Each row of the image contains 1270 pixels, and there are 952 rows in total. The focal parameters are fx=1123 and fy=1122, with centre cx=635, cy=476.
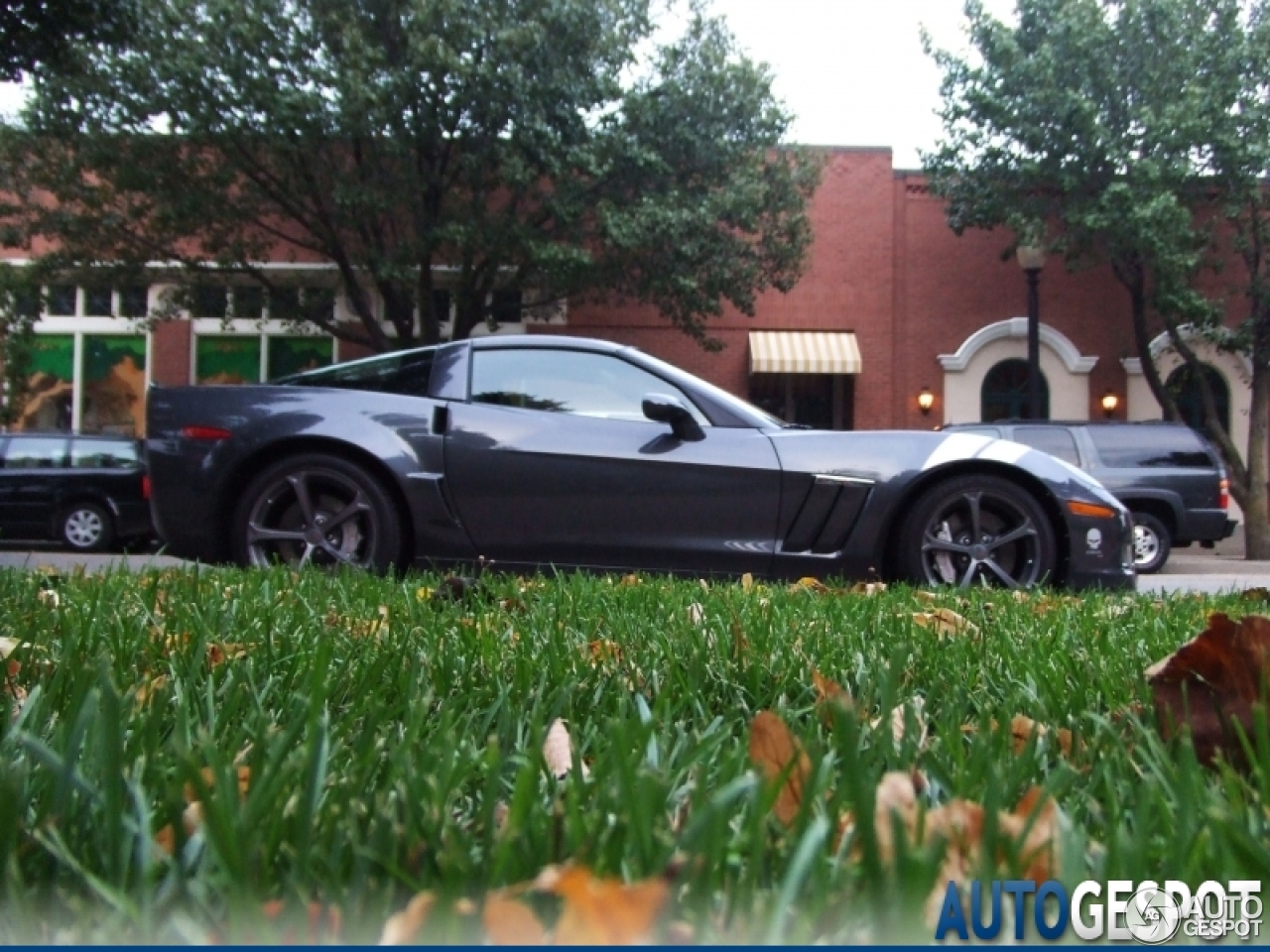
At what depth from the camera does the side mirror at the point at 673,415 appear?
5141mm

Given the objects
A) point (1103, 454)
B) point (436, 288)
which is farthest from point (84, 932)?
point (436, 288)

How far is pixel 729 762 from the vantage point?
1.23m

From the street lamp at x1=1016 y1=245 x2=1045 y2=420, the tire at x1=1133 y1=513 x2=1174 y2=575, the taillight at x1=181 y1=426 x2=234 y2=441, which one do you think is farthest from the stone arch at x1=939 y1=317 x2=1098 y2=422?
the taillight at x1=181 y1=426 x2=234 y2=441

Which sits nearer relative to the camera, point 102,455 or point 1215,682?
point 1215,682

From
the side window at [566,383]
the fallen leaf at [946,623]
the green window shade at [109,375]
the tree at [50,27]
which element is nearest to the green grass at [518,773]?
the fallen leaf at [946,623]

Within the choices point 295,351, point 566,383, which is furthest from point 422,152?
point 566,383

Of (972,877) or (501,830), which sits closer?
(972,877)

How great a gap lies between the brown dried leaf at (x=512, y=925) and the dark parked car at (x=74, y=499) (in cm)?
1461

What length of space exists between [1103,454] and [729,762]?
1425cm

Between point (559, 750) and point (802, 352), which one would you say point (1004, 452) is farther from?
point (802, 352)

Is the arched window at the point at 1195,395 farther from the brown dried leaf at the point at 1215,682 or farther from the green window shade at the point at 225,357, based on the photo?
the brown dried leaf at the point at 1215,682

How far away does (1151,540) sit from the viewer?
1402 cm

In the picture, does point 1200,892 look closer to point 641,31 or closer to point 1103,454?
point 1103,454

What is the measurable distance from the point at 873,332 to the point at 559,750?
2234cm
